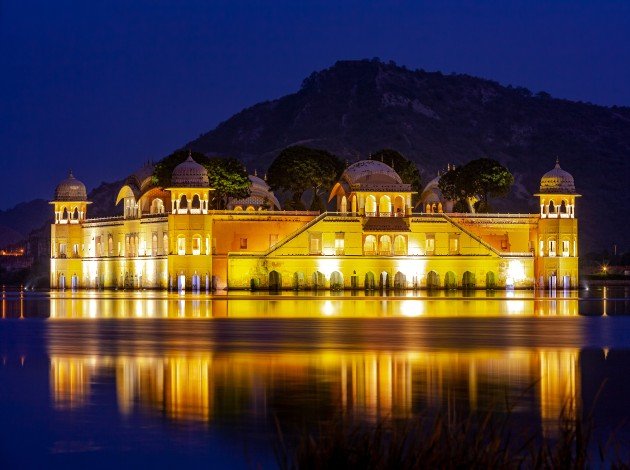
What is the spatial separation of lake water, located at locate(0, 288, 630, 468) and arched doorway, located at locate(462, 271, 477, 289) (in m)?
35.3

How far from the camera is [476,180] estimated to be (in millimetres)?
86625

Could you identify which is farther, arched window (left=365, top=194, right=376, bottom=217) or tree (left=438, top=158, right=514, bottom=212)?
tree (left=438, top=158, right=514, bottom=212)

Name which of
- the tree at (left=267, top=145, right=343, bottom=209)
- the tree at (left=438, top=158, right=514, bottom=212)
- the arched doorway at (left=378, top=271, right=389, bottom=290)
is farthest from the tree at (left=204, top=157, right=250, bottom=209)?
the tree at (left=438, top=158, right=514, bottom=212)

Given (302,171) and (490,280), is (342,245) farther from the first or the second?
(302,171)

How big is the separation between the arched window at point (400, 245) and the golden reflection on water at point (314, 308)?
1638cm

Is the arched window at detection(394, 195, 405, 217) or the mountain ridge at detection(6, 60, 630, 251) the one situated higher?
the mountain ridge at detection(6, 60, 630, 251)

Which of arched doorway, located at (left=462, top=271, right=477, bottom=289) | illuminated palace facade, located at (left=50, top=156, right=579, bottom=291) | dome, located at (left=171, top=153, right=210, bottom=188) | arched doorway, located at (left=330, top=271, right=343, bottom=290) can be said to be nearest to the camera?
illuminated palace facade, located at (left=50, top=156, right=579, bottom=291)

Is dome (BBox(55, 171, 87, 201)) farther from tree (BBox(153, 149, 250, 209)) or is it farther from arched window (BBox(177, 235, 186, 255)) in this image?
arched window (BBox(177, 235, 186, 255))

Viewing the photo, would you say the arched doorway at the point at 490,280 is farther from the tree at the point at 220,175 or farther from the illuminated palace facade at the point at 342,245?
the tree at the point at 220,175

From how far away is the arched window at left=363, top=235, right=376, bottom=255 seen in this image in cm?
7619

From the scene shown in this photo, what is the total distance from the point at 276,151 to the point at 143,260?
9844 centimetres

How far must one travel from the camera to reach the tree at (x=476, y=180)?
86.5 m

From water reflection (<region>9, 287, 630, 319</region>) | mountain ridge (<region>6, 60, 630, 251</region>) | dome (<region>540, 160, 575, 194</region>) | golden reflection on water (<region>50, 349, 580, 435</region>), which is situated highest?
mountain ridge (<region>6, 60, 630, 251</region>)

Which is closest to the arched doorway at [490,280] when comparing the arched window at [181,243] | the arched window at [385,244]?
the arched window at [385,244]
